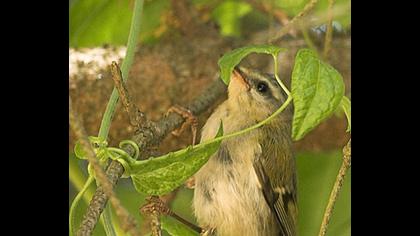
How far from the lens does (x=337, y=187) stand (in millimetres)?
854

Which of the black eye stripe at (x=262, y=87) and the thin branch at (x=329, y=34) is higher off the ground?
the black eye stripe at (x=262, y=87)

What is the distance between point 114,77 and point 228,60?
11 cm

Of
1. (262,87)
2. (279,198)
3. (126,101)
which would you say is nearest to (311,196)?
(279,198)

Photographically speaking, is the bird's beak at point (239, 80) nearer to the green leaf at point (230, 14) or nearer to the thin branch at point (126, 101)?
Answer: the green leaf at point (230, 14)

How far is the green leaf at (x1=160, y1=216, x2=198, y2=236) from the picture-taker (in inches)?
35.4

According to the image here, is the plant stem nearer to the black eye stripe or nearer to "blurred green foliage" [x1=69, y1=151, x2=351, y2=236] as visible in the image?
"blurred green foliage" [x1=69, y1=151, x2=351, y2=236]

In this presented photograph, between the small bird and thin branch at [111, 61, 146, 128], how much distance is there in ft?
0.37

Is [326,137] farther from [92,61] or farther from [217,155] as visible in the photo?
[92,61]

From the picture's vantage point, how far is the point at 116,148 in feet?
2.61

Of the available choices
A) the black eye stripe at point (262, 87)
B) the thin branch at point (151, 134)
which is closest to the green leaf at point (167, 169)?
the thin branch at point (151, 134)

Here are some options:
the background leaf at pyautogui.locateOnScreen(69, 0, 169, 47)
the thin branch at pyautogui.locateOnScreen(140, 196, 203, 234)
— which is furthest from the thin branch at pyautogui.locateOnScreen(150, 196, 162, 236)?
the background leaf at pyautogui.locateOnScreen(69, 0, 169, 47)

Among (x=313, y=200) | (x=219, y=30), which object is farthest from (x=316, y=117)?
(x=219, y=30)

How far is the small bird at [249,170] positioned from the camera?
951 millimetres

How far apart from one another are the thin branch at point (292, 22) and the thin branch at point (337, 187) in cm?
15
